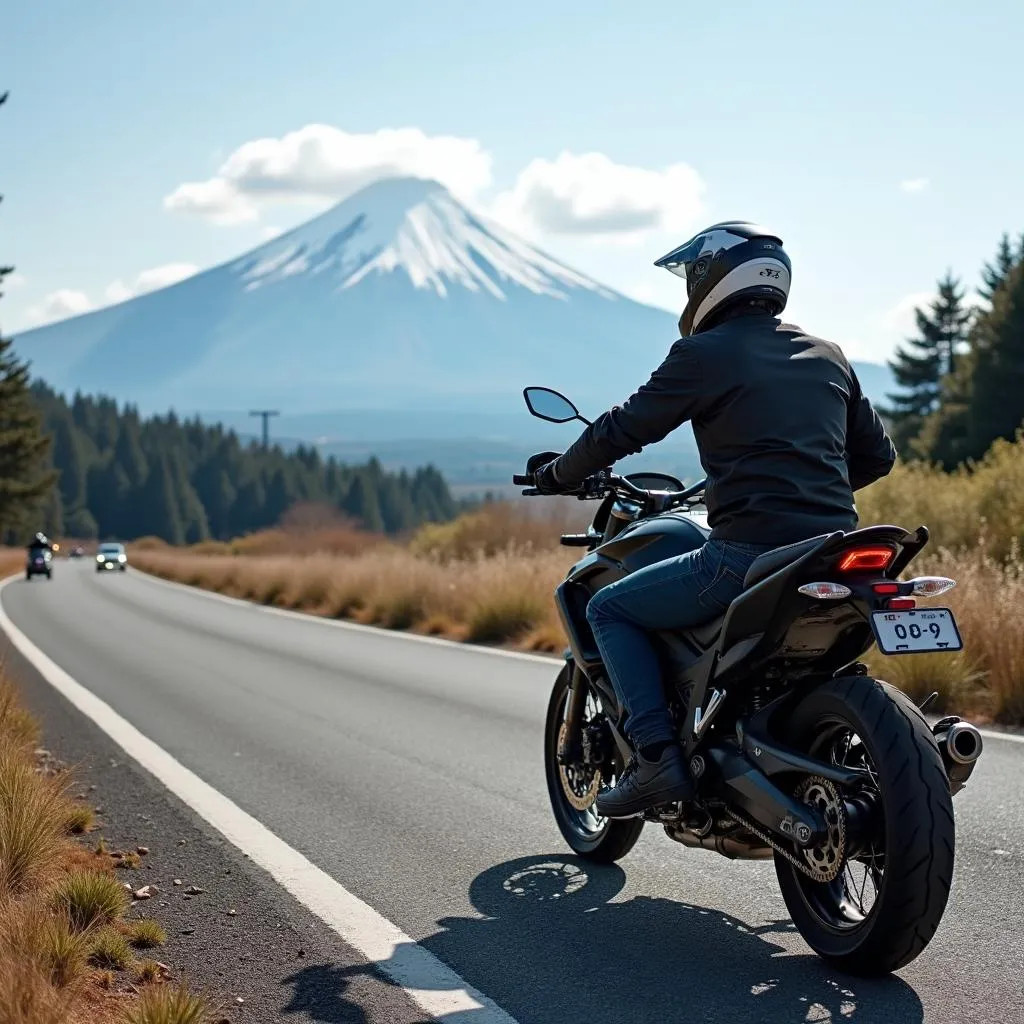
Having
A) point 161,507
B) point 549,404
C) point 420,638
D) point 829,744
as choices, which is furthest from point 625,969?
point 161,507

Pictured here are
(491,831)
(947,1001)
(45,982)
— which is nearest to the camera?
(45,982)

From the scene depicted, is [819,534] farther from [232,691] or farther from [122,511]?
[122,511]

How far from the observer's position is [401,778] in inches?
295

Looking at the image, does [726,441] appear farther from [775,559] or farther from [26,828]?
[26,828]

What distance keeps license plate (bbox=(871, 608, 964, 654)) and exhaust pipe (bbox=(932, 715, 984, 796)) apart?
227mm

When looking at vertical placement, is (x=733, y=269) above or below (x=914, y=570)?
above

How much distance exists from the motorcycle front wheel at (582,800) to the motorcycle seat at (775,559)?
1205 millimetres

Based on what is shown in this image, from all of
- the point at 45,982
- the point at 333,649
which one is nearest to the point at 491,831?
the point at 45,982

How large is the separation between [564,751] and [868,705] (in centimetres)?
196

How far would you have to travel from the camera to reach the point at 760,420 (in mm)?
4324

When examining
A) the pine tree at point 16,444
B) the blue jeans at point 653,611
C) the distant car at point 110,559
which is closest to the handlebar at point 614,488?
the blue jeans at point 653,611

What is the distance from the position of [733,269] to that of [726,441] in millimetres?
563

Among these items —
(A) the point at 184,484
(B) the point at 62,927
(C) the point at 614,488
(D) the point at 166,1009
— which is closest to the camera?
(D) the point at 166,1009

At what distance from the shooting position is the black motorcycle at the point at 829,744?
148 inches
